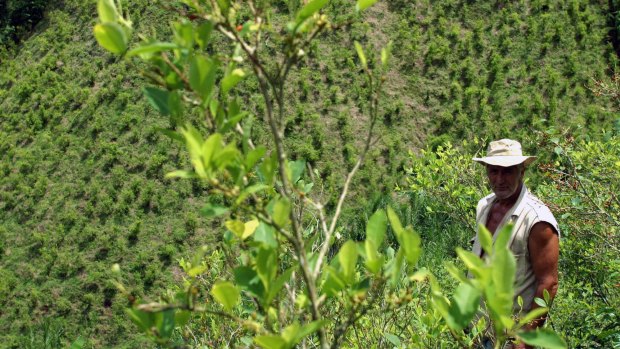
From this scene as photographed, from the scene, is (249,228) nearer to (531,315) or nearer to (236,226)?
(236,226)

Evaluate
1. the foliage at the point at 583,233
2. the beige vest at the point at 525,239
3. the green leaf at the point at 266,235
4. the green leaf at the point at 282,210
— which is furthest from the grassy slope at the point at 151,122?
the green leaf at the point at 282,210

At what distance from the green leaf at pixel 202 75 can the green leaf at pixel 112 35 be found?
0.11 metres

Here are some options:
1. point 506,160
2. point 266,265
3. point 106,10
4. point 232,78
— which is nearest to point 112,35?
point 106,10

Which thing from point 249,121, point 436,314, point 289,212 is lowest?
point 436,314

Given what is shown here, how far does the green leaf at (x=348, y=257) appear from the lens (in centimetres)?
110

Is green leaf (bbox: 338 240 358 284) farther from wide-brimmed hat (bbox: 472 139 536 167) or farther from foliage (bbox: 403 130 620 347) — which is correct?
foliage (bbox: 403 130 620 347)

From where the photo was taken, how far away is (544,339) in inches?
37.5

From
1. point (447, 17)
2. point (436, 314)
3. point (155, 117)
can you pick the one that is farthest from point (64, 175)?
point (436, 314)

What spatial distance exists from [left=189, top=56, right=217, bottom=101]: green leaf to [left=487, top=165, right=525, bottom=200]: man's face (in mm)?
1807

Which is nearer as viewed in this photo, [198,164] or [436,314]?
[198,164]

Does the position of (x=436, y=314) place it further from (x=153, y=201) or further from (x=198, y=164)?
(x=153, y=201)

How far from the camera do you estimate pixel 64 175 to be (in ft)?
22.3

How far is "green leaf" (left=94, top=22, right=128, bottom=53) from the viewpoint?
1007 mm

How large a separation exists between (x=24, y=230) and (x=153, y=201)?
1271mm
